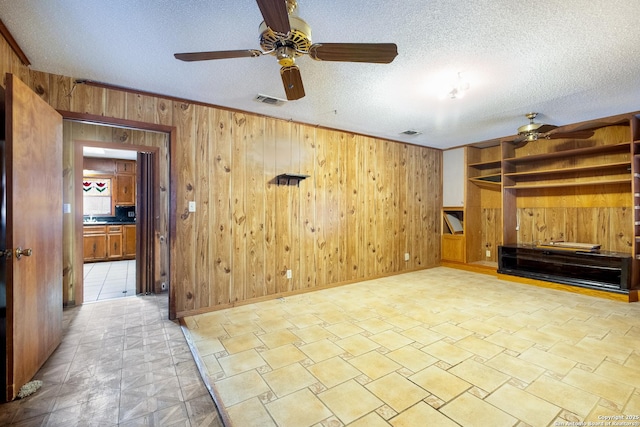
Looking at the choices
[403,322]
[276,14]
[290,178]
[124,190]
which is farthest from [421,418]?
[124,190]

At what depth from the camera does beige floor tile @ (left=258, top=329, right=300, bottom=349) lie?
2.51 meters

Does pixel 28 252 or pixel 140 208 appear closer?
pixel 28 252

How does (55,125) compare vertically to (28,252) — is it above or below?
above

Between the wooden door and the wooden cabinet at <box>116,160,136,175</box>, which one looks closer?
the wooden door

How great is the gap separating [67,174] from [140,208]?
36.4 inches

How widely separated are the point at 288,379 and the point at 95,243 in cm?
680

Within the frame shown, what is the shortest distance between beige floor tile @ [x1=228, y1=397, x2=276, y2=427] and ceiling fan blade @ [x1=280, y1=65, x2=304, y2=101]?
2069 mm

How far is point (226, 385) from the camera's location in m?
1.92

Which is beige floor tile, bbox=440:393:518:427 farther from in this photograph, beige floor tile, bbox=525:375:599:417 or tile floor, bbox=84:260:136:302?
tile floor, bbox=84:260:136:302

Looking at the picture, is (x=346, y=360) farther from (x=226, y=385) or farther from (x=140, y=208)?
(x=140, y=208)

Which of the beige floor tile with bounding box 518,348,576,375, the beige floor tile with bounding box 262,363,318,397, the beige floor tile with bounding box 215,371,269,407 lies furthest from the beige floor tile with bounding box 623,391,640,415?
the beige floor tile with bounding box 215,371,269,407

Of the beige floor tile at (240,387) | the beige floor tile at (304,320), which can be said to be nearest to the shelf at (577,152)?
the beige floor tile at (304,320)

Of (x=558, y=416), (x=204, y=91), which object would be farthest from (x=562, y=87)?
(x=204, y=91)

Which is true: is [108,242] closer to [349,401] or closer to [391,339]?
[391,339]
